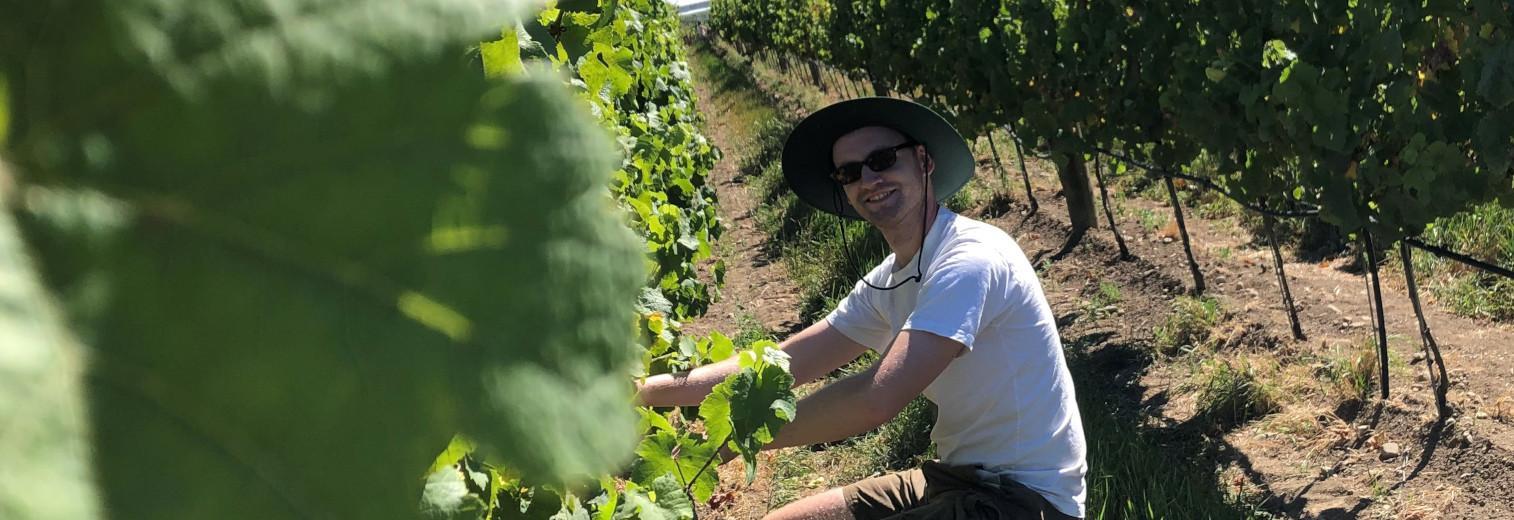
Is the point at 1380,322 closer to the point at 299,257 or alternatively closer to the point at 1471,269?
the point at 1471,269

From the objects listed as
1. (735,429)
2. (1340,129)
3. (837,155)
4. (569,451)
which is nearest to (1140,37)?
(1340,129)

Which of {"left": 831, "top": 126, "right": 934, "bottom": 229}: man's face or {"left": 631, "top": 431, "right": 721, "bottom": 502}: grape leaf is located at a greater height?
{"left": 831, "top": 126, "right": 934, "bottom": 229}: man's face

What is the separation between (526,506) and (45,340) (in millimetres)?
1198

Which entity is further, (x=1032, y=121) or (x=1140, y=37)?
(x=1032, y=121)

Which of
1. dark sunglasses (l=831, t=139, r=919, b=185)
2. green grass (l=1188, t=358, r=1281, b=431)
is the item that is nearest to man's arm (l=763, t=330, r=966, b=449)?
dark sunglasses (l=831, t=139, r=919, b=185)

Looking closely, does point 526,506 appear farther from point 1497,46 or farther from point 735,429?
point 1497,46

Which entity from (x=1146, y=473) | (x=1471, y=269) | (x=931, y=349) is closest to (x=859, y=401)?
(x=931, y=349)

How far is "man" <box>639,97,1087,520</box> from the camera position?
2.37 metres

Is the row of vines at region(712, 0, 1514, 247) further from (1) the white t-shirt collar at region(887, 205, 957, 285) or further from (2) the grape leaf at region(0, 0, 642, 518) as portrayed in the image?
(2) the grape leaf at region(0, 0, 642, 518)

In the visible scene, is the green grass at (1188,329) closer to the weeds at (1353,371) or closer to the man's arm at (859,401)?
the weeds at (1353,371)

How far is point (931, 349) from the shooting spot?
2414mm

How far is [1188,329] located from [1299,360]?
64 cm

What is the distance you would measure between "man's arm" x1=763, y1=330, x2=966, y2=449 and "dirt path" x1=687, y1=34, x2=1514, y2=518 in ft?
7.19

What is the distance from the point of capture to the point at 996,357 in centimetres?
266
